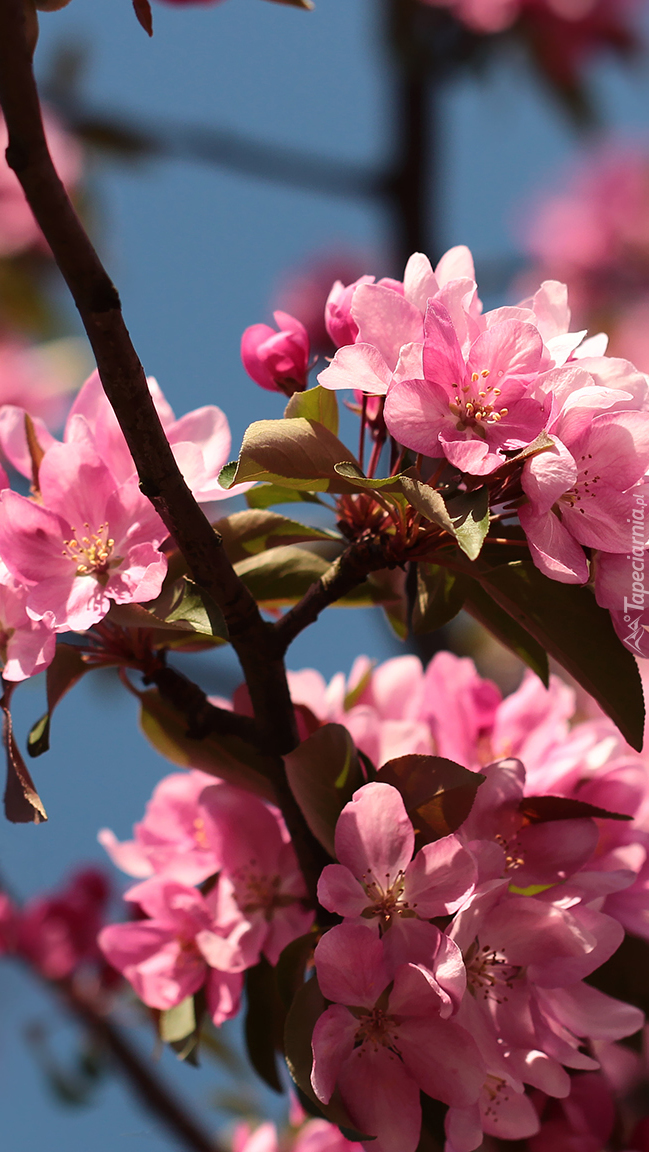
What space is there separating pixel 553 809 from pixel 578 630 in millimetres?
171

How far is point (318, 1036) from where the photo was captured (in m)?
0.64

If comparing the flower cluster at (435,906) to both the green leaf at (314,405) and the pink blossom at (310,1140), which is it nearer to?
the pink blossom at (310,1140)

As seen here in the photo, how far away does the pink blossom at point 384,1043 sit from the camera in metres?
0.65

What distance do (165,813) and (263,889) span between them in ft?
0.48

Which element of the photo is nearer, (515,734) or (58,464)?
(58,464)

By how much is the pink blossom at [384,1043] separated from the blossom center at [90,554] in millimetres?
300

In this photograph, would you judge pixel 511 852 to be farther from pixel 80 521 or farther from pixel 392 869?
pixel 80 521

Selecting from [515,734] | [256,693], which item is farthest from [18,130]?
[515,734]

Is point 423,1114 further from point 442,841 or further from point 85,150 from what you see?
Answer: point 85,150

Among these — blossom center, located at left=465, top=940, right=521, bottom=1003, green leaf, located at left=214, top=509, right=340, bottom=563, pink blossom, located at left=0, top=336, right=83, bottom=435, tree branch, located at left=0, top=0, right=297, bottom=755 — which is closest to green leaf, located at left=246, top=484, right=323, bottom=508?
green leaf, located at left=214, top=509, right=340, bottom=563

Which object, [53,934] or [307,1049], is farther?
[53,934]

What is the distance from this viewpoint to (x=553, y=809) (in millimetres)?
782

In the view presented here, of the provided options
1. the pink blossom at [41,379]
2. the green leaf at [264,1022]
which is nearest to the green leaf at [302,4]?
the green leaf at [264,1022]

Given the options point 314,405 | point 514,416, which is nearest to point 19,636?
point 314,405
